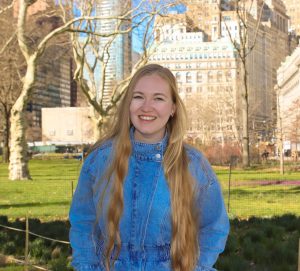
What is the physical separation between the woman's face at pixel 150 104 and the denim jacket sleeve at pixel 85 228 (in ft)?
0.97

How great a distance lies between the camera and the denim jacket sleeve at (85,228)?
2.44 meters

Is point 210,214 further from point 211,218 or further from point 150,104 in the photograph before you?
point 150,104

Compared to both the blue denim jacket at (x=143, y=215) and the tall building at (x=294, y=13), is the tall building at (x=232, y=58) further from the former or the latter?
the blue denim jacket at (x=143, y=215)

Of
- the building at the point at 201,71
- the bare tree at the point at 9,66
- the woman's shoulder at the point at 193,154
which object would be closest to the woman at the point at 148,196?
the woman's shoulder at the point at 193,154

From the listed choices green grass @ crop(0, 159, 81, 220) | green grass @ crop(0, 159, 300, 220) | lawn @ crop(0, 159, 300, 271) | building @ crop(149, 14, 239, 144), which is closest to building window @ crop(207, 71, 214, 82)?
building @ crop(149, 14, 239, 144)

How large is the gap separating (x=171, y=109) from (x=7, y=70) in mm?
40312

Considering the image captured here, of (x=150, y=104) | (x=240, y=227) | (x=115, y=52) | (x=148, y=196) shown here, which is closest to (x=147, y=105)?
(x=150, y=104)

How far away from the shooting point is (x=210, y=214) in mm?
2471

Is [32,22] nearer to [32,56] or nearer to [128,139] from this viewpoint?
[32,56]

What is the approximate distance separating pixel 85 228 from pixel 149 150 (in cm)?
47

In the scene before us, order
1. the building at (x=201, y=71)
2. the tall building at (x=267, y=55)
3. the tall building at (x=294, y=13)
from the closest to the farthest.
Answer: the building at (x=201, y=71), the tall building at (x=267, y=55), the tall building at (x=294, y=13)

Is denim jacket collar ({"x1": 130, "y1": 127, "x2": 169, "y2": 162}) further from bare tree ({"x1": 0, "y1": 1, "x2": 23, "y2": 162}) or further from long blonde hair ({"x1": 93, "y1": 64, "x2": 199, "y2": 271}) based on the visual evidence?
bare tree ({"x1": 0, "y1": 1, "x2": 23, "y2": 162})

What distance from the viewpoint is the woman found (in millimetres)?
2354

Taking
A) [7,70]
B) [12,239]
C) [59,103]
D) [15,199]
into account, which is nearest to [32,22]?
[7,70]
